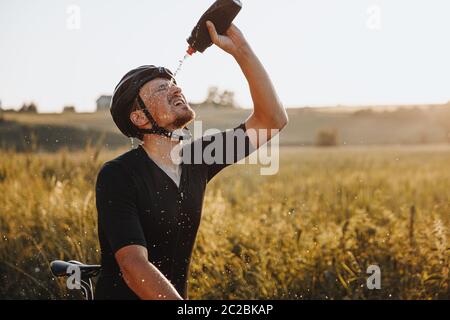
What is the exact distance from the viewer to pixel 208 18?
341cm

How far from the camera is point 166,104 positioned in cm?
325

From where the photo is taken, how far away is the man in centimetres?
262

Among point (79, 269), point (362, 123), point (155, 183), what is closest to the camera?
point (79, 269)

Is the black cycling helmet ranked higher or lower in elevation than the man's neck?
higher

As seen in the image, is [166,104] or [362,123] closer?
[166,104]

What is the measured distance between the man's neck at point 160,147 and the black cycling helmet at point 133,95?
0.03 m

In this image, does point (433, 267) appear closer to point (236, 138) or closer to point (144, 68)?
point (236, 138)

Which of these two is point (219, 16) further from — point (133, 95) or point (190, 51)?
point (133, 95)

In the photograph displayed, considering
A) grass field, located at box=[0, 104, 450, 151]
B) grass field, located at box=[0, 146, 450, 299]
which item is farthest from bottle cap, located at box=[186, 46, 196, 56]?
grass field, located at box=[0, 104, 450, 151]

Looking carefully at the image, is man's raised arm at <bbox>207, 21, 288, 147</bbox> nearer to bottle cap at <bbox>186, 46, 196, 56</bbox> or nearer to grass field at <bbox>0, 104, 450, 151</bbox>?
bottle cap at <bbox>186, 46, 196, 56</bbox>

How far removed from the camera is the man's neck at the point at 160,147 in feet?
10.5

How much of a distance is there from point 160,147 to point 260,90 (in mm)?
613

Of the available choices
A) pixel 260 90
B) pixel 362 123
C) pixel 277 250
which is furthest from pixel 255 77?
pixel 362 123
